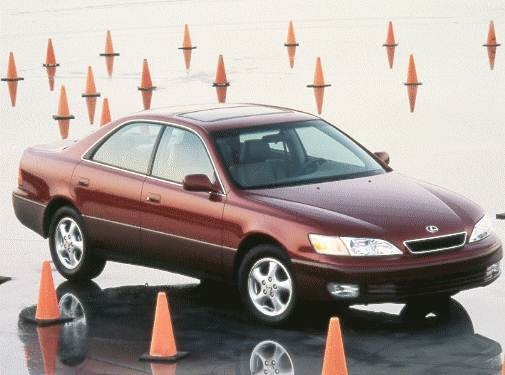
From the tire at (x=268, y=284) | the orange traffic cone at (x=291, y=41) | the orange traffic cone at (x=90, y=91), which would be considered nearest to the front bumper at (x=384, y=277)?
the tire at (x=268, y=284)

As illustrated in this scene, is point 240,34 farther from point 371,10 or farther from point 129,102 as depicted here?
point 129,102

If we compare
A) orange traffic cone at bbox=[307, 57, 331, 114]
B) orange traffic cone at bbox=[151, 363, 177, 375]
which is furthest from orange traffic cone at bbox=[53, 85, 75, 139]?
orange traffic cone at bbox=[151, 363, 177, 375]

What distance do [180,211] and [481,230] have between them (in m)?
2.37

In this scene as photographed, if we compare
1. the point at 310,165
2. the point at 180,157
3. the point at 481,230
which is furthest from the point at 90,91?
the point at 481,230

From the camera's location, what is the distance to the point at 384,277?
13.2 meters

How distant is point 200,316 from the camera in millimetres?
14164

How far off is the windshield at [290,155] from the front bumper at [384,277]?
47.5 inches

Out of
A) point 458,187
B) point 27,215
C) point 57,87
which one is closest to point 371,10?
point 57,87

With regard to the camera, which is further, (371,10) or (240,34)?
(371,10)

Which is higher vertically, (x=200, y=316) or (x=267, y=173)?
(x=267, y=173)

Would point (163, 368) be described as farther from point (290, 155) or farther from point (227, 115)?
point (227, 115)

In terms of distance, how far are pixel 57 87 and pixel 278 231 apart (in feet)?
54.7

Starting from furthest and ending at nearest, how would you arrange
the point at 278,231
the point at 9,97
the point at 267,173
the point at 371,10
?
the point at 371,10 → the point at 9,97 → the point at 267,173 → the point at 278,231

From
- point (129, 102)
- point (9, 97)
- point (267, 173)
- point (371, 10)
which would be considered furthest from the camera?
point (371, 10)
